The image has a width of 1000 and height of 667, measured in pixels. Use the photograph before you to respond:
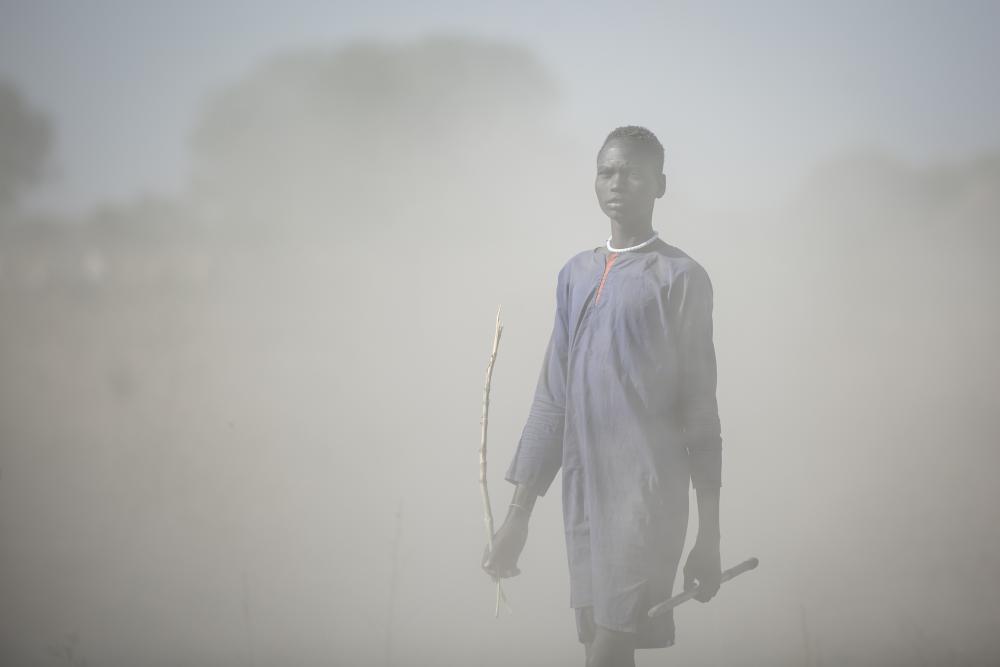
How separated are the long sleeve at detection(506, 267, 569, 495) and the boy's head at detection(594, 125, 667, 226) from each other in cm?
28

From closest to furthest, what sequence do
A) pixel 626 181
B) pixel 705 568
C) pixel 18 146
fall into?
pixel 705 568 → pixel 626 181 → pixel 18 146

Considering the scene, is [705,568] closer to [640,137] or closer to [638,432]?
[638,432]

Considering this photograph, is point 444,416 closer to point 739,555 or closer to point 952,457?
point 739,555

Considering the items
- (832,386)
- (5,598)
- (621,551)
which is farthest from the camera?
(832,386)

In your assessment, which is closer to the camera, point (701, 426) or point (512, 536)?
point (701, 426)

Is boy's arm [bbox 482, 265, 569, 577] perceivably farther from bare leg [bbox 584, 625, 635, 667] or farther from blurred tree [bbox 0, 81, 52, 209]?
blurred tree [bbox 0, 81, 52, 209]

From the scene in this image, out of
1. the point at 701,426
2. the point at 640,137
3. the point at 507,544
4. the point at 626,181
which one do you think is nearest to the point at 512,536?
the point at 507,544

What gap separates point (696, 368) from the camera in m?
2.06

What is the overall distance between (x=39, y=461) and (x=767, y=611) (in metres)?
2.86

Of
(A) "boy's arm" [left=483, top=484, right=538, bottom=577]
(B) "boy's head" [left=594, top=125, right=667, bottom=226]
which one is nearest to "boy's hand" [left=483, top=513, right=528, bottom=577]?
(A) "boy's arm" [left=483, top=484, right=538, bottom=577]

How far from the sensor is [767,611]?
3.69 meters

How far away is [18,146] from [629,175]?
288 cm

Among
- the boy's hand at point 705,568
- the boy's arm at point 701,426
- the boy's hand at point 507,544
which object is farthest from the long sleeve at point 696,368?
the boy's hand at point 507,544

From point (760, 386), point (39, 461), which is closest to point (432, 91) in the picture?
point (760, 386)
